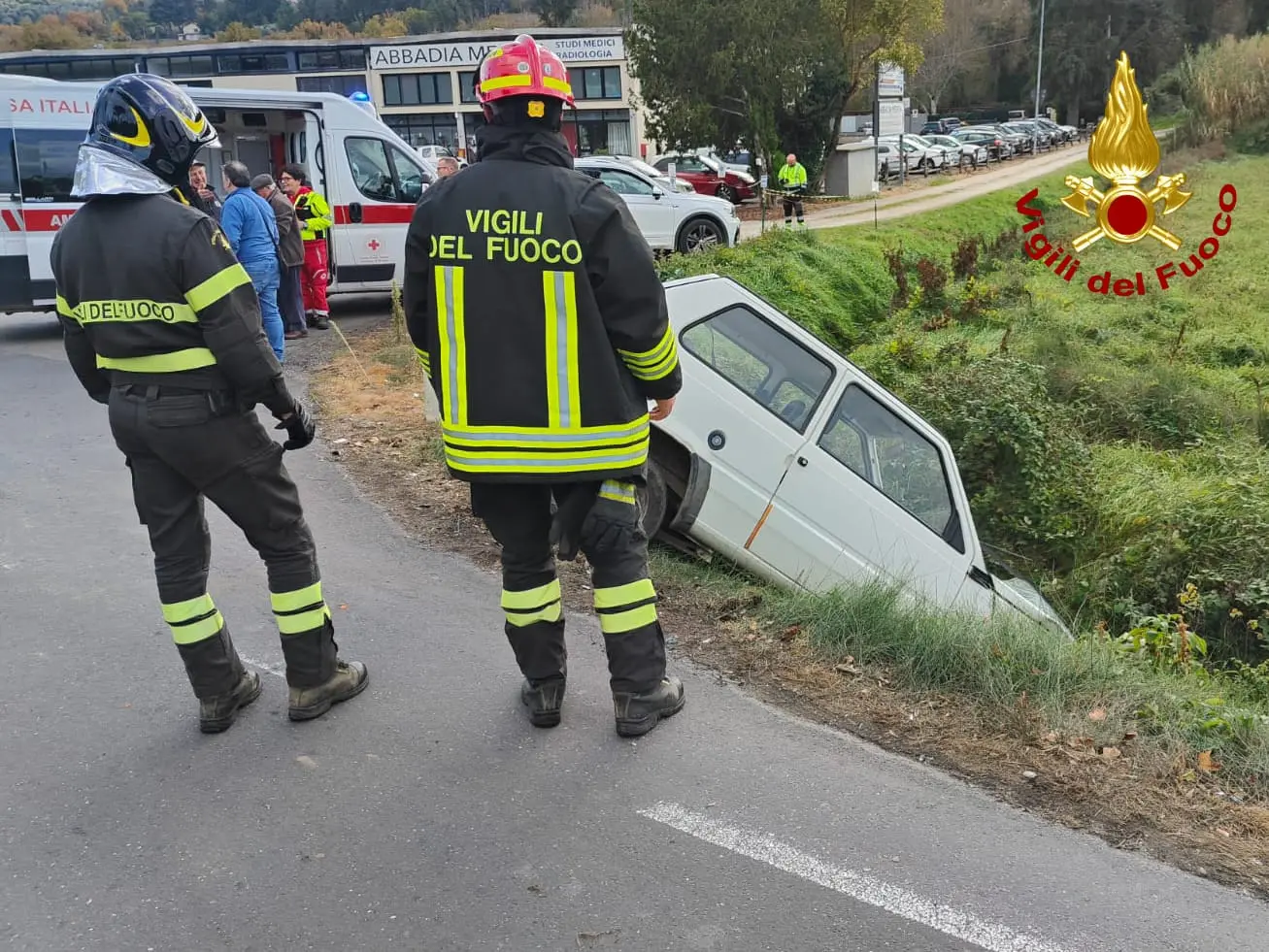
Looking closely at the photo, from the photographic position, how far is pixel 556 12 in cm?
8244

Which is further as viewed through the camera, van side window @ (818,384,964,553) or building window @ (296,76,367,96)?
building window @ (296,76,367,96)

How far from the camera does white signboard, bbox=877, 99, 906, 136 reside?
35.3 m

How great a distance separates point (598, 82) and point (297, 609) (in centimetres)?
5202

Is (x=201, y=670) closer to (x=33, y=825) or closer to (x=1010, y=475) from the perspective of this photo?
(x=33, y=825)

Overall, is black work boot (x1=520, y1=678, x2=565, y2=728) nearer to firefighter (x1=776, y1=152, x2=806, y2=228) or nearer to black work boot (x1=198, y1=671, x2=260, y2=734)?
black work boot (x1=198, y1=671, x2=260, y2=734)

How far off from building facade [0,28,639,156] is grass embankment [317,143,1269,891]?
3685 centimetres

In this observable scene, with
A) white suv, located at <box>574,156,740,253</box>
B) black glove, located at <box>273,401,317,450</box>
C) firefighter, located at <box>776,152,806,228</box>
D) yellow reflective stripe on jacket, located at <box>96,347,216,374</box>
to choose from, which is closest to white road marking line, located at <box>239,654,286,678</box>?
black glove, located at <box>273,401,317,450</box>

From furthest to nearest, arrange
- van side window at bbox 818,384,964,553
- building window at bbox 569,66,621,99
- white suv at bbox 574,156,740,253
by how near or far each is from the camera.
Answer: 1. building window at bbox 569,66,621,99
2. white suv at bbox 574,156,740,253
3. van side window at bbox 818,384,964,553

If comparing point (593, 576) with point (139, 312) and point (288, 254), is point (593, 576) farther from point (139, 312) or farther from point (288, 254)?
point (288, 254)

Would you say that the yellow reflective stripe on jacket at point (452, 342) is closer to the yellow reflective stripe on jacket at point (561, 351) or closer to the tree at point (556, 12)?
the yellow reflective stripe on jacket at point (561, 351)

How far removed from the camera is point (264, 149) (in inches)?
546

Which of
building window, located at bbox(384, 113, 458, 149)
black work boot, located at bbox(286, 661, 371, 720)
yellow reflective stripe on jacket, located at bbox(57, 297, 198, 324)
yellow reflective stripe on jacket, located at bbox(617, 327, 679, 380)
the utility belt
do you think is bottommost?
black work boot, located at bbox(286, 661, 371, 720)

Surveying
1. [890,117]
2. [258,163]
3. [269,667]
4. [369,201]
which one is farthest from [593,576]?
[890,117]

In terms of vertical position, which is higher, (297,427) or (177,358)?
(177,358)
